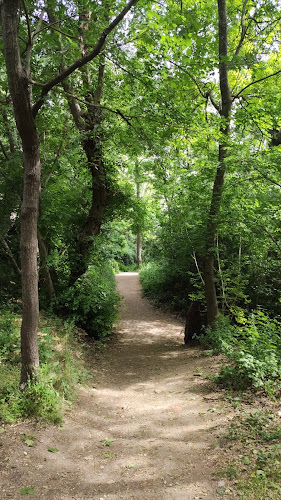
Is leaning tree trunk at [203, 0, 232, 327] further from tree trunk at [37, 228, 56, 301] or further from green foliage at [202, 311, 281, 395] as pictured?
tree trunk at [37, 228, 56, 301]

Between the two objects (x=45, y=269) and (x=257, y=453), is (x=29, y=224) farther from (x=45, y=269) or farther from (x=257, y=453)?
(x=45, y=269)

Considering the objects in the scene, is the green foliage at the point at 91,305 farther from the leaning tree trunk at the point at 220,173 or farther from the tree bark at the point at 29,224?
the tree bark at the point at 29,224

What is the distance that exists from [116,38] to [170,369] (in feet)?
21.0

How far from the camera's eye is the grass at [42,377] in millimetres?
4184

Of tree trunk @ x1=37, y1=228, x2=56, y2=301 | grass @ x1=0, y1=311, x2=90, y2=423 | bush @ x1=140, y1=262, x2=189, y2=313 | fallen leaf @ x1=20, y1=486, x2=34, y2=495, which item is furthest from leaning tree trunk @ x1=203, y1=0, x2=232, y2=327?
fallen leaf @ x1=20, y1=486, x2=34, y2=495

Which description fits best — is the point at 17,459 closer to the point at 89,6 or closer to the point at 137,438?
the point at 137,438

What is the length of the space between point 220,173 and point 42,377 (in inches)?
242

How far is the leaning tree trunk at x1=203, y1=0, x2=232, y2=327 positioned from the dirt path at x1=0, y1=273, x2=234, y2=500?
2.30 metres

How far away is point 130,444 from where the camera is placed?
13.4 ft

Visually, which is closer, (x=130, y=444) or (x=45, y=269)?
(x=130, y=444)

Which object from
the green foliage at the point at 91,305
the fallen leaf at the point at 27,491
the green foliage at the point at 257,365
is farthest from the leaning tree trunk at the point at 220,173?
the fallen leaf at the point at 27,491

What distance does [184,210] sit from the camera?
9.78 meters

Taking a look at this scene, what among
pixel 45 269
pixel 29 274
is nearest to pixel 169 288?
pixel 45 269

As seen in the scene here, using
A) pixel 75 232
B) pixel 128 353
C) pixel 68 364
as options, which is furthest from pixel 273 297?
pixel 68 364
